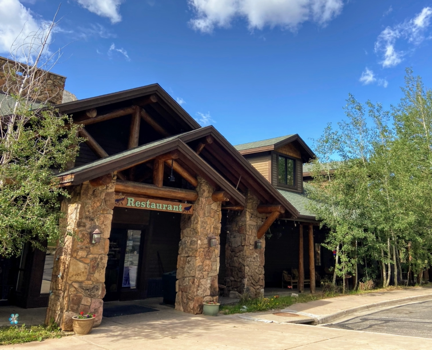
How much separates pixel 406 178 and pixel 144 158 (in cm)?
1424

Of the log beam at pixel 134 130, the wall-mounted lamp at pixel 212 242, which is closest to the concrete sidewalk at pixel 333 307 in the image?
the wall-mounted lamp at pixel 212 242

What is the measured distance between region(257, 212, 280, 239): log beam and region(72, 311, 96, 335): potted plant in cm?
682

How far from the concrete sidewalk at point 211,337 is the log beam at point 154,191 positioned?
3.25 metres

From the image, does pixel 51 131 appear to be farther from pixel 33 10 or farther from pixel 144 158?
pixel 33 10

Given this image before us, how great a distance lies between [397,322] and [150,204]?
25.1ft

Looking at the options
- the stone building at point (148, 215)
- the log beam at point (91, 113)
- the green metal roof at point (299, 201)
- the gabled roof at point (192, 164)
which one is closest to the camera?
the gabled roof at point (192, 164)

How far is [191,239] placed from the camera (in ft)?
33.3

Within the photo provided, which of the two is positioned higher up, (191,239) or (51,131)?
(51,131)

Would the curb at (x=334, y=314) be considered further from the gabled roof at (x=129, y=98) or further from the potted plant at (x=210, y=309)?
the gabled roof at (x=129, y=98)

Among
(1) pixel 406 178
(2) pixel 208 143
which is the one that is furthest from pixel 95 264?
(1) pixel 406 178

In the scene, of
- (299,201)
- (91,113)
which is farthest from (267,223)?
(91,113)

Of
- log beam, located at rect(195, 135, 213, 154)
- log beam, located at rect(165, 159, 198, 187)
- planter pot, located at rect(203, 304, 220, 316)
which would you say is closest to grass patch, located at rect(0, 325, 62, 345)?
planter pot, located at rect(203, 304, 220, 316)

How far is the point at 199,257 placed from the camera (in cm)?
994

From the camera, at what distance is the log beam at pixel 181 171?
31.3 ft
